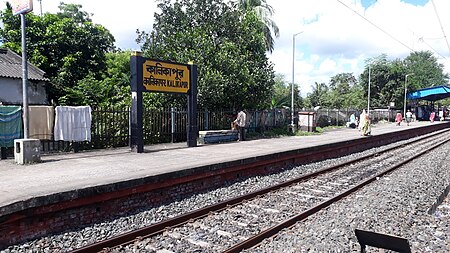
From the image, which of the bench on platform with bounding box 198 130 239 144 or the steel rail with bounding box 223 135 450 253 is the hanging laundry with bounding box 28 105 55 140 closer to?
Result: the bench on platform with bounding box 198 130 239 144

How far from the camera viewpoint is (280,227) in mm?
6023

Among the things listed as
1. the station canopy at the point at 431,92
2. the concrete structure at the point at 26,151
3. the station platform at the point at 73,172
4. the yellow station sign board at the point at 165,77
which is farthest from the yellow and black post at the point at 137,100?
the station canopy at the point at 431,92

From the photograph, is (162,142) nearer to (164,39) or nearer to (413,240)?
(164,39)

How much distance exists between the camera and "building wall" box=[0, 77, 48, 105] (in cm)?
2003

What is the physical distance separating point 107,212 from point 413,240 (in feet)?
17.8

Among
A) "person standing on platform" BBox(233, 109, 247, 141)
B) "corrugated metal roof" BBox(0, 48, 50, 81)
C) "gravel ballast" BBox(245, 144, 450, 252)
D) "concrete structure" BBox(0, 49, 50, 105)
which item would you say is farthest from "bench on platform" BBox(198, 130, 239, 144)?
"corrugated metal roof" BBox(0, 48, 50, 81)

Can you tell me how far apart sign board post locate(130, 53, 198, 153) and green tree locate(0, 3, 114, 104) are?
38.8ft

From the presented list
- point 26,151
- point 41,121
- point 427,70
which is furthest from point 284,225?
point 427,70

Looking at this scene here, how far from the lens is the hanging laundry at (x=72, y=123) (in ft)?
38.7

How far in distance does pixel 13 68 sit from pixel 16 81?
3.50 ft

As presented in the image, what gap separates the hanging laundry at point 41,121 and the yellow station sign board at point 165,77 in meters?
3.37

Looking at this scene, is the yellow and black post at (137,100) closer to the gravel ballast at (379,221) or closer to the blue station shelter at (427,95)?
the gravel ballast at (379,221)

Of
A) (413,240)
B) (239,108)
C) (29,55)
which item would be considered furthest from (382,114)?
(413,240)

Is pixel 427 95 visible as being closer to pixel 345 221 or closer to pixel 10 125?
pixel 345 221
